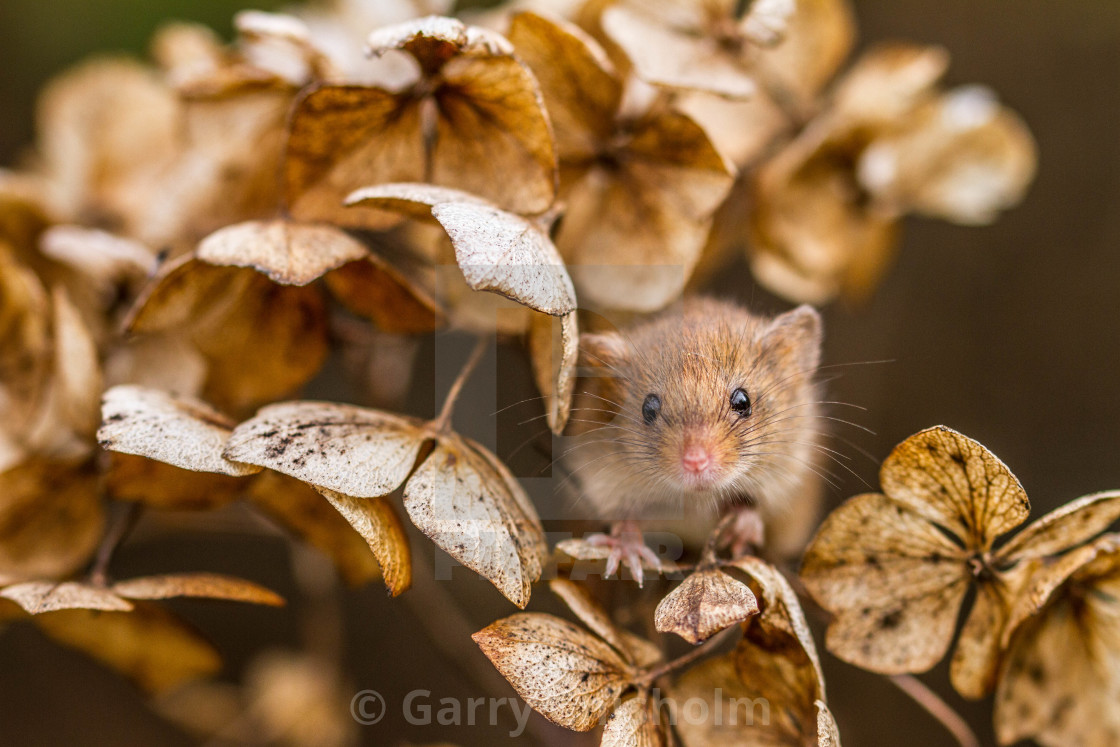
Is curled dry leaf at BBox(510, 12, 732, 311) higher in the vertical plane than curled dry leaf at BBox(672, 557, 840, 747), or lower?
higher

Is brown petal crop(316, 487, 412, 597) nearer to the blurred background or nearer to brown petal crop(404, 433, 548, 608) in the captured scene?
brown petal crop(404, 433, 548, 608)

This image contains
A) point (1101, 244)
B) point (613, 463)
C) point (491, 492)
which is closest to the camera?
point (491, 492)

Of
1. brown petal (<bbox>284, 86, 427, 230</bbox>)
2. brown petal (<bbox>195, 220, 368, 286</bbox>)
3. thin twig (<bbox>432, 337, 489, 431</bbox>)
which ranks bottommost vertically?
thin twig (<bbox>432, 337, 489, 431</bbox>)

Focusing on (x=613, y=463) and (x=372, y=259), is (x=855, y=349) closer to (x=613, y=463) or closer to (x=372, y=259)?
(x=613, y=463)

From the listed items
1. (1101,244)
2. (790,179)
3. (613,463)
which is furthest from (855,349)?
(613,463)

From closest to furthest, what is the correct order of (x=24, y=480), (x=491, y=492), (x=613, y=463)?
1. (x=491, y=492)
2. (x=24, y=480)
3. (x=613, y=463)

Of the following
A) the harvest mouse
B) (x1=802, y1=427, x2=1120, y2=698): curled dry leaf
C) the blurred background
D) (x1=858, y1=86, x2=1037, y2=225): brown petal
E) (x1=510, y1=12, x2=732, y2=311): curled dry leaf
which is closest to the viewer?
(x1=802, y1=427, x2=1120, y2=698): curled dry leaf

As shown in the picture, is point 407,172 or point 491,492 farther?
point 407,172

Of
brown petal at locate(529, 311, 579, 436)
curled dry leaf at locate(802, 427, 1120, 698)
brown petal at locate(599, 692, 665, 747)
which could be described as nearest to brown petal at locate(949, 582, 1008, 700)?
curled dry leaf at locate(802, 427, 1120, 698)

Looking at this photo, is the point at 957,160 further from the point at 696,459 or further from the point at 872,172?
the point at 696,459
